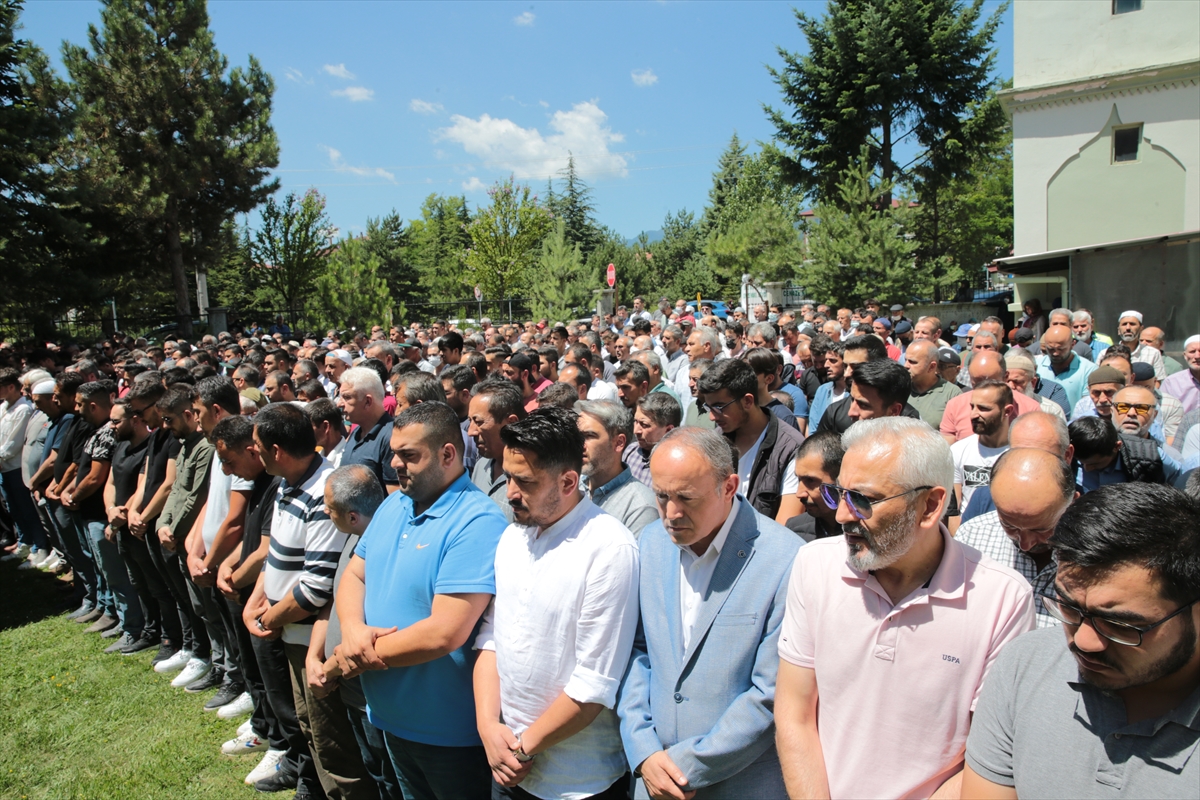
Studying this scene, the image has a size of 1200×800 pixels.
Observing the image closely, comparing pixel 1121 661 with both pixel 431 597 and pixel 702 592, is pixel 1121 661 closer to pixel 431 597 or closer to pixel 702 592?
pixel 702 592

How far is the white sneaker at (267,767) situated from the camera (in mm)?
4227

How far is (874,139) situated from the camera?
2777 centimetres

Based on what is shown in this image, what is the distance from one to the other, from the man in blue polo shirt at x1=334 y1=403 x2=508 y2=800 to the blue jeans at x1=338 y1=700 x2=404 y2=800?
0.96 ft

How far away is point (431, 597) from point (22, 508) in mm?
7987

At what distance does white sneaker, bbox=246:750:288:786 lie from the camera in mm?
4227

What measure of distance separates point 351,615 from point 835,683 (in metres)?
1.97

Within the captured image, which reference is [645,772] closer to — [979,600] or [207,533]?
[979,600]

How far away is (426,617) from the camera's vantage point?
2895mm

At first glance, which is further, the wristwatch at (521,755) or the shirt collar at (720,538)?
the wristwatch at (521,755)

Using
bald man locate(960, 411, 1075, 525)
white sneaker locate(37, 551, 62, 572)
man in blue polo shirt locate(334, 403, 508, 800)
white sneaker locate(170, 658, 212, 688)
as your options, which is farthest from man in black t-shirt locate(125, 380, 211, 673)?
bald man locate(960, 411, 1075, 525)

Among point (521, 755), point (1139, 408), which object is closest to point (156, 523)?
point (521, 755)

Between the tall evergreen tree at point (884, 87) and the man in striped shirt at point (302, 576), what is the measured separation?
2516cm

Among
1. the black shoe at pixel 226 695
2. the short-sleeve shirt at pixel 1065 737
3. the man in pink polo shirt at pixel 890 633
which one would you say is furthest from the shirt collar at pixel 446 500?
the black shoe at pixel 226 695

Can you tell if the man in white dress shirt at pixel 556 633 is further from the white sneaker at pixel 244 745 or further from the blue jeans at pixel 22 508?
the blue jeans at pixel 22 508
